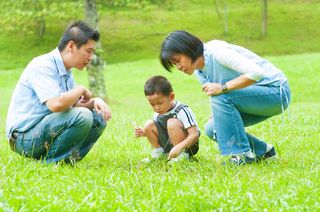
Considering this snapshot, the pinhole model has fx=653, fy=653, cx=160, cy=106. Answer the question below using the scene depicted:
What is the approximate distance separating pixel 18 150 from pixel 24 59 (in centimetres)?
3636

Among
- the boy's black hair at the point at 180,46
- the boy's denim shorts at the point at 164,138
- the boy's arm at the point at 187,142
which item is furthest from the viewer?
the boy's denim shorts at the point at 164,138

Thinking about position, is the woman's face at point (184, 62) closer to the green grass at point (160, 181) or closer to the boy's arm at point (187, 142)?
the boy's arm at point (187, 142)

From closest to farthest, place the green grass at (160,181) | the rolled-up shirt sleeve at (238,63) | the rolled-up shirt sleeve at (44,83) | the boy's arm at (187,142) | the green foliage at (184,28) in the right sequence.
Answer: the green grass at (160,181) < the rolled-up shirt sleeve at (238,63) < the rolled-up shirt sleeve at (44,83) < the boy's arm at (187,142) < the green foliage at (184,28)

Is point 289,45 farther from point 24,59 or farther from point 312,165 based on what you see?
point 312,165

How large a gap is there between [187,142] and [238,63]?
0.96 metres

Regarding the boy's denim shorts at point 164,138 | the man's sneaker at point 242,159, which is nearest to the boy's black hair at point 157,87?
the boy's denim shorts at point 164,138

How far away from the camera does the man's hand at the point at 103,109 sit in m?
6.09

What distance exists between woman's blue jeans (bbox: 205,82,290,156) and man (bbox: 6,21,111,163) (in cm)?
105

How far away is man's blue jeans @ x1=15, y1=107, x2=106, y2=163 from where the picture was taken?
19.7ft

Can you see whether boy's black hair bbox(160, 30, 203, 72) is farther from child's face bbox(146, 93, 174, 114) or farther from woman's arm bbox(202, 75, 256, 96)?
child's face bbox(146, 93, 174, 114)

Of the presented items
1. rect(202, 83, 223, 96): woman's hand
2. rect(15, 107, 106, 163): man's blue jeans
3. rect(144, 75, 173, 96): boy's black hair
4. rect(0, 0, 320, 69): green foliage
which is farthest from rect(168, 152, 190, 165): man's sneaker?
rect(0, 0, 320, 69): green foliage

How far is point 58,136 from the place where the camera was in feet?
20.0

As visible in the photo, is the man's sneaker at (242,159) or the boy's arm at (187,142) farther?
the boy's arm at (187,142)

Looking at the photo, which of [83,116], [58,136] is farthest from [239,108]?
[58,136]
